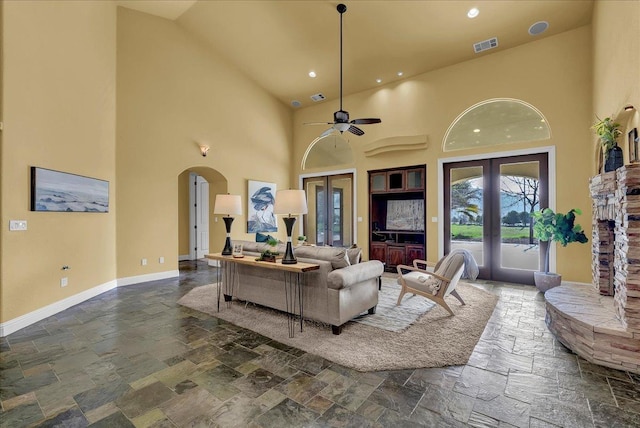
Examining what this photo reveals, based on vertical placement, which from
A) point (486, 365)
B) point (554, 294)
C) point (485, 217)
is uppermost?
point (485, 217)

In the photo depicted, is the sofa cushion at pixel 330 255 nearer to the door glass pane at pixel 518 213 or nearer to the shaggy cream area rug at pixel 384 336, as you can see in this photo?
the shaggy cream area rug at pixel 384 336

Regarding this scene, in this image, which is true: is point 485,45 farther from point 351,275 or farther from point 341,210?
point 351,275

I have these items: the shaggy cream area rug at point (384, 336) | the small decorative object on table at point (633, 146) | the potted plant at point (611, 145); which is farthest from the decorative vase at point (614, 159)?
the shaggy cream area rug at point (384, 336)

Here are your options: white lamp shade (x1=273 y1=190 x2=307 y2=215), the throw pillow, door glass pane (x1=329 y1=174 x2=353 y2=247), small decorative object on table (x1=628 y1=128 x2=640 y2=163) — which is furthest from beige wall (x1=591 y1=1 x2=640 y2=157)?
door glass pane (x1=329 y1=174 x2=353 y2=247)

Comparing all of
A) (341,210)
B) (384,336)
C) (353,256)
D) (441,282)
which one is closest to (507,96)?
(441,282)

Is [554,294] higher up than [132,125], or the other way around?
[132,125]

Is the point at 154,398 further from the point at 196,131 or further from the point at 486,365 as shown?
the point at 196,131

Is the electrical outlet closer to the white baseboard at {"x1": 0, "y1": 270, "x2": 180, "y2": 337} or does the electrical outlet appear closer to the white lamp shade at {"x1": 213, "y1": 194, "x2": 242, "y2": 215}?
the white baseboard at {"x1": 0, "y1": 270, "x2": 180, "y2": 337}

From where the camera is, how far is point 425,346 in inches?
120

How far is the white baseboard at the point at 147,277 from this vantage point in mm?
5692

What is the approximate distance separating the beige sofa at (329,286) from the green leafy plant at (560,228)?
299cm

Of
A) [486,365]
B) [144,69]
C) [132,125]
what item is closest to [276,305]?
[486,365]

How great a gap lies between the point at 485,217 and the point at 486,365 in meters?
4.13

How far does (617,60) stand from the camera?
351cm
